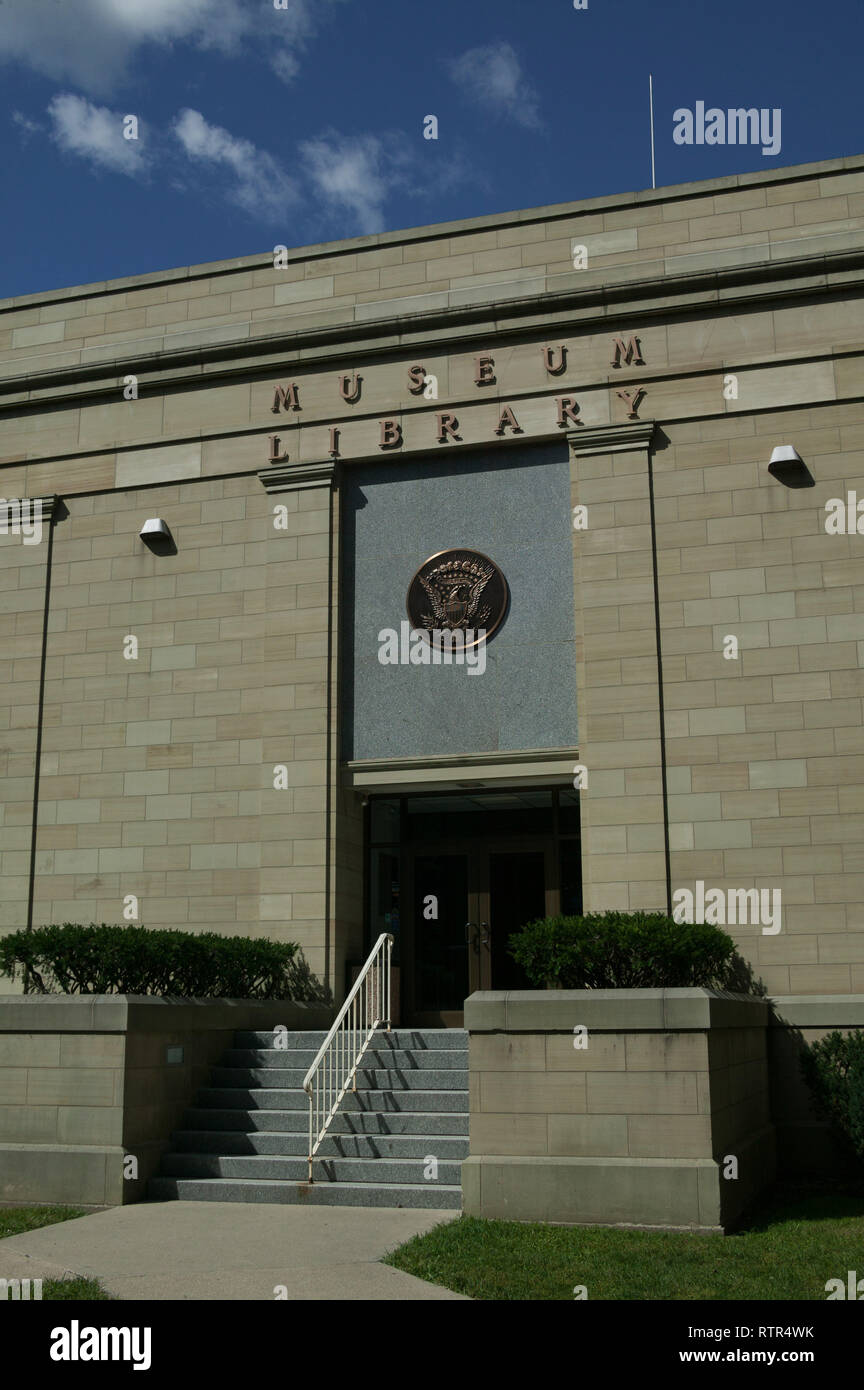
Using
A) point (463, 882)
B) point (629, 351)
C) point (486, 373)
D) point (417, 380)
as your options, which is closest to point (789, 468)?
point (629, 351)

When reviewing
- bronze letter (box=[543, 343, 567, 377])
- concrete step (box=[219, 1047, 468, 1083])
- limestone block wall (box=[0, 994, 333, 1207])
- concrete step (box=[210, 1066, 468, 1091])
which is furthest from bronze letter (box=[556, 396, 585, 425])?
limestone block wall (box=[0, 994, 333, 1207])

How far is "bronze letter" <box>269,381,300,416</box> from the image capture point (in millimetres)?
17266

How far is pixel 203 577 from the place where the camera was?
675 inches

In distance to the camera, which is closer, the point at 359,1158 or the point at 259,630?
the point at 359,1158

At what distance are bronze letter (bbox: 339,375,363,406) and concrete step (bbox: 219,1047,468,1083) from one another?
8425 mm

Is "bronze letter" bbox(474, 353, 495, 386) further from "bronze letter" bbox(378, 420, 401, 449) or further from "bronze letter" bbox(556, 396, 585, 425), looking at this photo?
"bronze letter" bbox(378, 420, 401, 449)

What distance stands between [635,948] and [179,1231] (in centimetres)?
456

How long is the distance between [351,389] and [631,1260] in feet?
38.3

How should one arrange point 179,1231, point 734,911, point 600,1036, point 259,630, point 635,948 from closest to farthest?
1. point 179,1231
2. point 600,1036
3. point 635,948
4. point 734,911
5. point 259,630

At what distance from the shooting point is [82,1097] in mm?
11484

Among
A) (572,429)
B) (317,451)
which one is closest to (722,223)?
(572,429)

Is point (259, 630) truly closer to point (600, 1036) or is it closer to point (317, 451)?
point (317, 451)

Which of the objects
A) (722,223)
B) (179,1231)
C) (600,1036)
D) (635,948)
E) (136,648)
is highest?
(722,223)

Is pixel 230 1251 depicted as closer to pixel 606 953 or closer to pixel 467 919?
pixel 606 953
